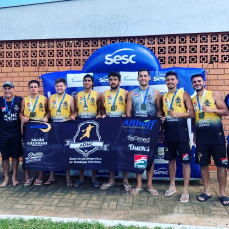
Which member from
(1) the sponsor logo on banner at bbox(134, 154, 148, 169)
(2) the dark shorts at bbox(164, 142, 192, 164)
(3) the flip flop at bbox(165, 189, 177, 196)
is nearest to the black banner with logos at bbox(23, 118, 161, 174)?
(1) the sponsor logo on banner at bbox(134, 154, 148, 169)

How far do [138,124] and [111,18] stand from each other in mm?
2896

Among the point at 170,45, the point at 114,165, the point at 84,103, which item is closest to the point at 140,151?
the point at 114,165

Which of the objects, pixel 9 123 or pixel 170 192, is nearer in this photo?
pixel 170 192

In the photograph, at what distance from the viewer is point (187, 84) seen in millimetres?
4301

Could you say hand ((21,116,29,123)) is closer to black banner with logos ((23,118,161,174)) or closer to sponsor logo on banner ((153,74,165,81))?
black banner with logos ((23,118,161,174))

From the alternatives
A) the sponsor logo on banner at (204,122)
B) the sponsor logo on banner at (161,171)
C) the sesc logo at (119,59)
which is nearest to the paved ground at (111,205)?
the sponsor logo on banner at (161,171)

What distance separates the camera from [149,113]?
3980 mm

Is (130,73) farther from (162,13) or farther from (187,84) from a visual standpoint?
(162,13)

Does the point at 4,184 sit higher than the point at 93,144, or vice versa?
the point at 93,144

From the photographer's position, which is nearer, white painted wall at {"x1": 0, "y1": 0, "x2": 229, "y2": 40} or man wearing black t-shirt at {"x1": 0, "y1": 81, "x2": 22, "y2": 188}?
man wearing black t-shirt at {"x1": 0, "y1": 81, "x2": 22, "y2": 188}

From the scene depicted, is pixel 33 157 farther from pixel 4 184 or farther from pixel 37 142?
pixel 4 184

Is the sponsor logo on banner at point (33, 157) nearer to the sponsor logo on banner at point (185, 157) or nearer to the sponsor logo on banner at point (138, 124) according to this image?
the sponsor logo on banner at point (138, 124)

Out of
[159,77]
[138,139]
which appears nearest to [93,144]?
[138,139]

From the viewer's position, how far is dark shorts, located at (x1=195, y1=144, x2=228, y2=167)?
3578 mm
